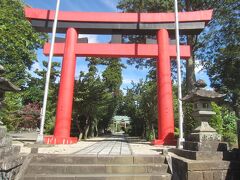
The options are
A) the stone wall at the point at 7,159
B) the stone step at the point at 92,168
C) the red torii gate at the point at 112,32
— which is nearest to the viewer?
the stone wall at the point at 7,159

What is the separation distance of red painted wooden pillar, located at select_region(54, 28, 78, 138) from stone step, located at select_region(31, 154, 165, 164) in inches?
254

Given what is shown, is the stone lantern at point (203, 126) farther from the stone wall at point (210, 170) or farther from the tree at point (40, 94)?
the tree at point (40, 94)

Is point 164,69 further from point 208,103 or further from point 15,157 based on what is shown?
point 15,157

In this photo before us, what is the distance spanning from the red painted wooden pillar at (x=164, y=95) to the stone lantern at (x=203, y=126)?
16.8 feet

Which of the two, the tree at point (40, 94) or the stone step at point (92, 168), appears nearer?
the stone step at point (92, 168)

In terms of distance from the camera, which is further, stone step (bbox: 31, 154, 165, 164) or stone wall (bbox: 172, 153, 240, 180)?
stone step (bbox: 31, 154, 165, 164)

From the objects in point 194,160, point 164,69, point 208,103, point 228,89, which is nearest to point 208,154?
point 194,160

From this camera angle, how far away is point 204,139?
6504mm

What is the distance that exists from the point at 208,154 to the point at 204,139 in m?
0.44

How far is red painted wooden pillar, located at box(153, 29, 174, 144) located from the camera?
13.4 meters

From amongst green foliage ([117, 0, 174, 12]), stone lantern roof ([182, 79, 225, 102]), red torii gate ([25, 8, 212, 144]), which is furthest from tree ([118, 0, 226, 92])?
stone lantern roof ([182, 79, 225, 102])

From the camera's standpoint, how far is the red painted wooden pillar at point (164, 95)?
43.9 ft

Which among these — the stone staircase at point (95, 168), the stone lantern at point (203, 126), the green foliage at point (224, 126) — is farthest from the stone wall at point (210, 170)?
the green foliage at point (224, 126)

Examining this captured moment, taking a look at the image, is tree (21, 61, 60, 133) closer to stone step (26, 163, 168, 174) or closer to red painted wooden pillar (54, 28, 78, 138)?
red painted wooden pillar (54, 28, 78, 138)
